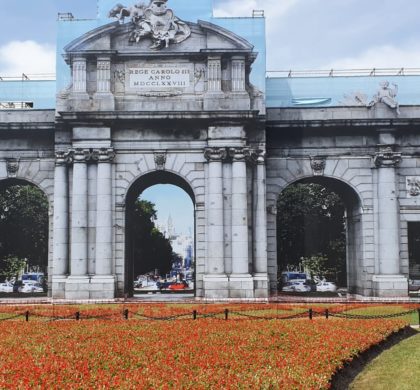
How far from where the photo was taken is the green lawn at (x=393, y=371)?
15.9 meters

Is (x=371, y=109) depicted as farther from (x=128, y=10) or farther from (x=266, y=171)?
(x=128, y=10)

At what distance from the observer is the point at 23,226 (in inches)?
2680

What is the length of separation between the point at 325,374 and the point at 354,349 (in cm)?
381

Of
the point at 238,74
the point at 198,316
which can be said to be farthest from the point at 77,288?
the point at 238,74

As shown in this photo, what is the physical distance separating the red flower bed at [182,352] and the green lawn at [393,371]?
24.8 inches

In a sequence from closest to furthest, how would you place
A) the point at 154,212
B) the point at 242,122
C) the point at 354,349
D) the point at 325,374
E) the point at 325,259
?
the point at 325,374 → the point at 354,349 → the point at 242,122 → the point at 325,259 → the point at 154,212

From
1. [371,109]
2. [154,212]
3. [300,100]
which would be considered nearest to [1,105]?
[300,100]

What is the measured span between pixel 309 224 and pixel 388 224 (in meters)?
26.8

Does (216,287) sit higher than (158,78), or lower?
lower

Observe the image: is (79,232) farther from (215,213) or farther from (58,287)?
(215,213)

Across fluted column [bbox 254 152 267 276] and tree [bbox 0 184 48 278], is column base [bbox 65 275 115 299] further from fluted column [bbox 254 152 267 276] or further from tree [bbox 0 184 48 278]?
tree [bbox 0 184 48 278]

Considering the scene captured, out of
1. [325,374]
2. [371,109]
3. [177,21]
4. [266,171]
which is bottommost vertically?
[325,374]

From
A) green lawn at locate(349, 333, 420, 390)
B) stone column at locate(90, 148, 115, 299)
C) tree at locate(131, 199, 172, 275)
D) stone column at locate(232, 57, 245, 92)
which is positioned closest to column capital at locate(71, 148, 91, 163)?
stone column at locate(90, 148, 115, 299)

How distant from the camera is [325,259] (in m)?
66.4
